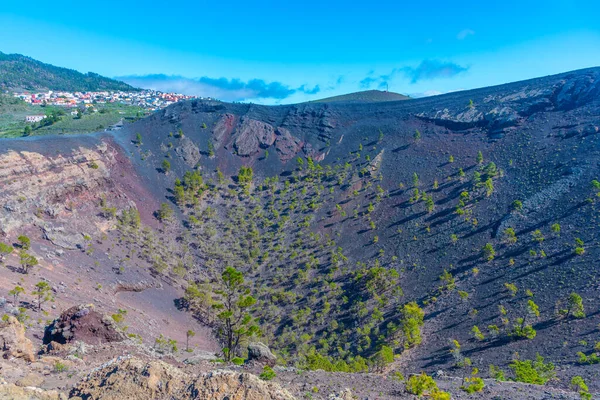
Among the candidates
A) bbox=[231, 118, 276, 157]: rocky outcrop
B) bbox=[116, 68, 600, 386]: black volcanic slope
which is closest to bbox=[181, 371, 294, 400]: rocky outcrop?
bbox=[116, 68, 600, 386]: black volcanic slope

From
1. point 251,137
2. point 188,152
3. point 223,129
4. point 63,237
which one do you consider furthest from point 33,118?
point 63,237

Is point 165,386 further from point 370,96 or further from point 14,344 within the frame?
point 370,96

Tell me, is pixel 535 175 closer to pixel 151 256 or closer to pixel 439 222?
pixel 439 222

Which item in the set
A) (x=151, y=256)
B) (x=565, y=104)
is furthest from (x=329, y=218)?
(x=565, y=104)

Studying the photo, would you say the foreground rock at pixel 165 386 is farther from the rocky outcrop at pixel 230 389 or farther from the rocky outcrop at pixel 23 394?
the rocky outcrop at pixel 23 394

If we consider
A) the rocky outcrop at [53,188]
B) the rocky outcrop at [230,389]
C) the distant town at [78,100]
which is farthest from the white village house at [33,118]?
the rocky outcrop at [230,389]

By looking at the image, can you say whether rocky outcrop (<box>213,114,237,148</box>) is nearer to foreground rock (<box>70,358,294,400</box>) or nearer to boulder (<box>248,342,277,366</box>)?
boulder (<box>248,342,277,366</box>)

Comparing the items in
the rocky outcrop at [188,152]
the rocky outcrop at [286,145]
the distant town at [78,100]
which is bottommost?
the rocky outcrop at [188,152]
